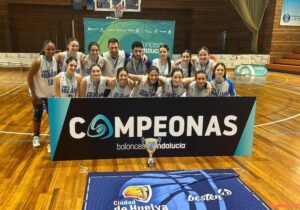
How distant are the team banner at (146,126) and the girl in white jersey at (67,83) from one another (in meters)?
0.46

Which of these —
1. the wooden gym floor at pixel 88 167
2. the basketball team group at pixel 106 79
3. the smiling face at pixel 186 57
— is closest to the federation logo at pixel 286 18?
the wooden gym floor at pixel 88 167

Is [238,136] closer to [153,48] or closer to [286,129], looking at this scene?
[286,129]

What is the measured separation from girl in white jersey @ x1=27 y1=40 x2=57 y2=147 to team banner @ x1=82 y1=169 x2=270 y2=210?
145 cm

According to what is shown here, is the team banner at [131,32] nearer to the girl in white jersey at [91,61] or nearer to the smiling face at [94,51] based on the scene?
the girl in white jersey at [91,61]

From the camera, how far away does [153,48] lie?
10.6m

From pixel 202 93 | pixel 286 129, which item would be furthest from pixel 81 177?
pixel 286 129

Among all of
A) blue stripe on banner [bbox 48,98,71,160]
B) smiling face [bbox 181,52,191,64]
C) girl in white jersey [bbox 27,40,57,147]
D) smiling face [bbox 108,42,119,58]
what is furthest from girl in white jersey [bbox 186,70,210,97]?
girl in white jersey [bbox 27,40,57,147]

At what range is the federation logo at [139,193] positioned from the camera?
9.42 ft

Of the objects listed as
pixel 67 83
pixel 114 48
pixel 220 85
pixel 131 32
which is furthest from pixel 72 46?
pixel 131 32

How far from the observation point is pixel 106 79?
13.7ft

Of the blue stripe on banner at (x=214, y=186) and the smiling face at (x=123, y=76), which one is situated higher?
the smiling face at (x=123, y=76)

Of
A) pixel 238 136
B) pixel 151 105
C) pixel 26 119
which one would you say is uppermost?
pixel 151 105

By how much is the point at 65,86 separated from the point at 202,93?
1915 mm

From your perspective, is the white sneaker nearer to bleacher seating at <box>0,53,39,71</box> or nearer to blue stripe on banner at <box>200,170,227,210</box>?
blue stripe on banner at <box>200,170,227,210</box>
